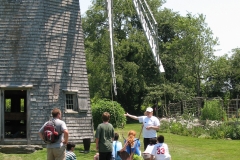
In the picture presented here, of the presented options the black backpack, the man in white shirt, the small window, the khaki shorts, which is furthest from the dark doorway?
the black backpack

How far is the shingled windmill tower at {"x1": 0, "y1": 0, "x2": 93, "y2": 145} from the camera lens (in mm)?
17766

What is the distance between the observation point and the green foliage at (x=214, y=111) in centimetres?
2673

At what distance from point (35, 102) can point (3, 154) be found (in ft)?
7.38

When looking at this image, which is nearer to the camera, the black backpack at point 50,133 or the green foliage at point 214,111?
the black backpack at point 50,133

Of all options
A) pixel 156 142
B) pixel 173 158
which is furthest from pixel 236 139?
pixel 156 142

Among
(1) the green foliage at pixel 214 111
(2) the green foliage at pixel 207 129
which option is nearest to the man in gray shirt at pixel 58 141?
(2) the green foliage at pixel 207 129

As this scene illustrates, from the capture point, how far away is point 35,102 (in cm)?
1780

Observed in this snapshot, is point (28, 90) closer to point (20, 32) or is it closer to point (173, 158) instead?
point (20, 32)

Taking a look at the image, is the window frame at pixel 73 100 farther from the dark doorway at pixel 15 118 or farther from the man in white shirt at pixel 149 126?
the man in white shirt at pixel 149 126

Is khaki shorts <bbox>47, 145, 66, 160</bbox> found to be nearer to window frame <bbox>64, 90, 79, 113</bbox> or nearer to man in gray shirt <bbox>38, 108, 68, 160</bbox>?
man in gray shirt <bbox>38, 108, 68, 160</bbox>

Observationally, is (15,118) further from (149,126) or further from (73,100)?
(149,126)

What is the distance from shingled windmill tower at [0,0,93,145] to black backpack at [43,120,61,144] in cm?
825

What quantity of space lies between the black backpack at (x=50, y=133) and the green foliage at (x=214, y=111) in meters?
18.1

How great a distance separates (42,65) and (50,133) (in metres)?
8.66
